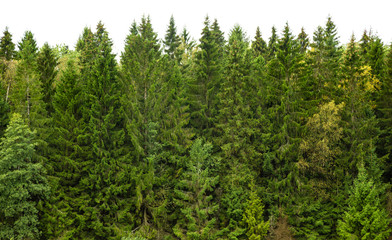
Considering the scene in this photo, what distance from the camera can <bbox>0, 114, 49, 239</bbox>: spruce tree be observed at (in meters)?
26.1

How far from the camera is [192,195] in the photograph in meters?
31.3

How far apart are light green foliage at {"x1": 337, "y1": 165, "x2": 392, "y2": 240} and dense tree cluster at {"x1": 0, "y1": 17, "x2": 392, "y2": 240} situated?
0.58 feet

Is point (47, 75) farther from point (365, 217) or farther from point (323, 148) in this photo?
point (365, 217)

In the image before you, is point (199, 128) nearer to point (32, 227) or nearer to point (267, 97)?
point (267, 97)

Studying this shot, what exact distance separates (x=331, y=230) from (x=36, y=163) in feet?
95.6

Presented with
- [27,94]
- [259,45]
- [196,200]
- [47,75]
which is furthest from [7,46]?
[259,45]

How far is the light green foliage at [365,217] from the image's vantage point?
83.1ft

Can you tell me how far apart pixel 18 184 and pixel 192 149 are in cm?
1608

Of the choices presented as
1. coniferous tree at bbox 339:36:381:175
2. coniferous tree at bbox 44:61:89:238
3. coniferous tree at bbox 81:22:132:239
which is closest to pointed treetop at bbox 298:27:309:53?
coniferous tree at bbox 339:36:381:175

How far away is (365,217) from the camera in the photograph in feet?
84.2

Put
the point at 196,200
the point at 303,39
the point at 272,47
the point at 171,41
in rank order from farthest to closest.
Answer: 1. the point at 171,41
2. the point at 272,47
3. the point at 303,39
4. the point at 196,200

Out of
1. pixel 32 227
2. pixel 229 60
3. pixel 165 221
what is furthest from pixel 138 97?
pixel 32 227

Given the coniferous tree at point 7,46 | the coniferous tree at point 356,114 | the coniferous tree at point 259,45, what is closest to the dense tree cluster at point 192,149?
the coniferous tree at point 356,114

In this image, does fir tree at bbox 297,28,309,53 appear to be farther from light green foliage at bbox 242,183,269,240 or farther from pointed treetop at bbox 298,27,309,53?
light green foliage at bbox 242,183,269,240
